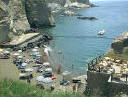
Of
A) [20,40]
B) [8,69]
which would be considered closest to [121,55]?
[8,69]

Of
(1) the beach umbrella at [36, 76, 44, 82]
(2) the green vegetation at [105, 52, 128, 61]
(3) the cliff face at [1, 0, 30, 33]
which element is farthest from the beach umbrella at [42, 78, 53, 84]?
(3) the cliff face at [1, 0, 30, 33]

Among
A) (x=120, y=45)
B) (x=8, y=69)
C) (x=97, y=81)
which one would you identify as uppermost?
(x=120, y=45)

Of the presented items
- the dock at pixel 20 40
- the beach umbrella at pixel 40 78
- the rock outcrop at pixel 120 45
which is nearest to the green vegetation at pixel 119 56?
the rock outcrop at pixel 120 45

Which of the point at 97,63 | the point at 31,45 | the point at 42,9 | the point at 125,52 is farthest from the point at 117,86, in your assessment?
the point at 42,9

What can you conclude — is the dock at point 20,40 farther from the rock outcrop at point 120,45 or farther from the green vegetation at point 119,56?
the green vegetation at point 119,56

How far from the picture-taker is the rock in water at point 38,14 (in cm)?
10881

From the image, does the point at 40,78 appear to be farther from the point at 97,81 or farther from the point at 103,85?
the point at 103,85

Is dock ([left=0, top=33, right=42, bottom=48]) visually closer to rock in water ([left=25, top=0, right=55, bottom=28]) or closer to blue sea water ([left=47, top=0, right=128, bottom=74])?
blue sea water ([left=47, top=0, right=128, bottom=74])

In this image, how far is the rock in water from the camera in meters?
109

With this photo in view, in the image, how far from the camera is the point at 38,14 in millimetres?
111250

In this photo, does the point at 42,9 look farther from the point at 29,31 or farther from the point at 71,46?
the point at 71,46

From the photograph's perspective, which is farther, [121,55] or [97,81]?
[121,55]

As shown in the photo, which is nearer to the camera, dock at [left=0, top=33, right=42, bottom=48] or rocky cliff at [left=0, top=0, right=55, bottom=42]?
dock at [left=0, top=33, right=42, bottom=48]

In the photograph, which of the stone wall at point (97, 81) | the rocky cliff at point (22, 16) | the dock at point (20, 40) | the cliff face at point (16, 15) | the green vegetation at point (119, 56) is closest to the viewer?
the stone wall at point (97, 81)
